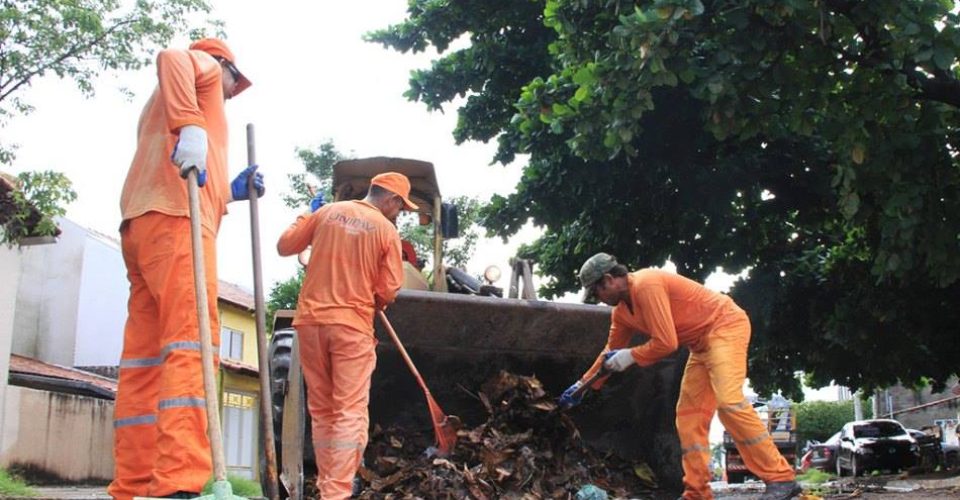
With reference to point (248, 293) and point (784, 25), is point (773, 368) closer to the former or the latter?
point (784, 25)

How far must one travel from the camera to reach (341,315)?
14.7 ft

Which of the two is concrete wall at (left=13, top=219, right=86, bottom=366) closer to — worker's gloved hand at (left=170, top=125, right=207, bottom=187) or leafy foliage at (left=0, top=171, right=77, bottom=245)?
leafy foliage at (left=0, top=171, right=77, bottom=245)

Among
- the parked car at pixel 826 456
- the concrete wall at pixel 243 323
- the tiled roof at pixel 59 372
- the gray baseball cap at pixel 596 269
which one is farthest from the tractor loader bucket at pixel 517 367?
the concrete wall at pixel 243 323

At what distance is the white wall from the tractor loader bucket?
62.8 feet

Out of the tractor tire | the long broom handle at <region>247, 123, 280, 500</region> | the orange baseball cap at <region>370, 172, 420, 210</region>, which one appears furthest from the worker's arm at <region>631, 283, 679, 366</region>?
the long broom handle at <region>247, 123, 280, 500</region>

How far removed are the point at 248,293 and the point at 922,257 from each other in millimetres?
23754

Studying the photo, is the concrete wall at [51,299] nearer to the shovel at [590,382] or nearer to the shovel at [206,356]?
the shovel at [590,382]

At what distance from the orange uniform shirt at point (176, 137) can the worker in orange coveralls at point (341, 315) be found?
806 mm

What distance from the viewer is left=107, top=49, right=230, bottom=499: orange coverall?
328 centimetres

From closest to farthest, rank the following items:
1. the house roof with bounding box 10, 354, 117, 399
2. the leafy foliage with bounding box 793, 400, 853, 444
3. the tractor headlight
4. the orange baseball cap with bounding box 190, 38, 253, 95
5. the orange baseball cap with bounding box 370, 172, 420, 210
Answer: the orange baseball cap with bounding box 190, 38, 253, 95 → the orange baseball cap with bounding box 370, 172, 420, 210 → the tractor headlight → the house roof with bounding box 10, 354, 117, 399 → the leafy foliage with bounding box 793, 400, 853, 444

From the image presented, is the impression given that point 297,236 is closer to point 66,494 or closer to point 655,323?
point 655,323

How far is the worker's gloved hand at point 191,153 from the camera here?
3412 millimetres

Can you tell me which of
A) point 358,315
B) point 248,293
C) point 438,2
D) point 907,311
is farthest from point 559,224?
point 248,293

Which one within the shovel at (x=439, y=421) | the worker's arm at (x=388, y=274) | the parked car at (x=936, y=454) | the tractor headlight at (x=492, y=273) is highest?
the tractor headlight at (x=492, y=273)
